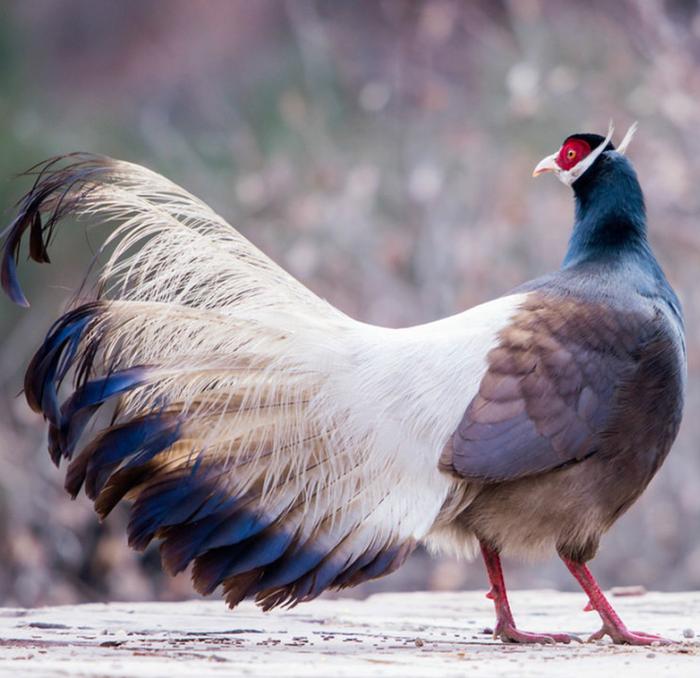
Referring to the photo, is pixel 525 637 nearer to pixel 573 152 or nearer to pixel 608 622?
pixel 608 622

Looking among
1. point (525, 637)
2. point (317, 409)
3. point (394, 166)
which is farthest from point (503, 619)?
point (394, 166)

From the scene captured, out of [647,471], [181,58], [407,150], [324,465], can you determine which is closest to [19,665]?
[324,465]

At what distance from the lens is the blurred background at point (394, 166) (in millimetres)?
8758

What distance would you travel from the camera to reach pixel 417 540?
3.97 m

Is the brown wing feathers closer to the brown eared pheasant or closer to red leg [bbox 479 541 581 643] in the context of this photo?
the brown eared pheasant

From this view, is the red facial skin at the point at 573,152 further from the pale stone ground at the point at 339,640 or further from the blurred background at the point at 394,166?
the blurred background at the point at 394,166

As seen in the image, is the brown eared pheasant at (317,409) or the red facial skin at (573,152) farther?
the red facial skin at (573,152)

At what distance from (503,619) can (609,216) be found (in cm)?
138

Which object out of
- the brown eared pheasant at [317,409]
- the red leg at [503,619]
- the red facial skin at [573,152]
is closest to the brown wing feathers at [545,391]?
the brown eared pheasant at [317,409]

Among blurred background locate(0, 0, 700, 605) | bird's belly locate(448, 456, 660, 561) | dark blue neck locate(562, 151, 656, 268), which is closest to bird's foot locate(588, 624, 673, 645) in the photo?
bird's belly locate(448, 456, 660, 561)

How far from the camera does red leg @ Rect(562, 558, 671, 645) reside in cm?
411

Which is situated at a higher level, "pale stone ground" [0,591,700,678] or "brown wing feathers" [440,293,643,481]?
"brown wing feathers" [440,293,643,481]

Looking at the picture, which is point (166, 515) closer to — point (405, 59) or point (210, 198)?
point (210, 198)

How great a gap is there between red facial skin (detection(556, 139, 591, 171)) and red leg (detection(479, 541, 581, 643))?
4.55ft
